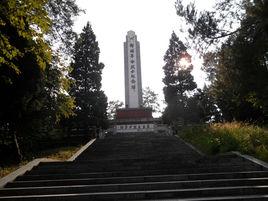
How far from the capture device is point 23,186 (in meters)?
10.4

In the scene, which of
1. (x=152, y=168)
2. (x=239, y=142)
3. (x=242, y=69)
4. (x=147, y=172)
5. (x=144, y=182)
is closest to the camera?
(x=144, y=182)

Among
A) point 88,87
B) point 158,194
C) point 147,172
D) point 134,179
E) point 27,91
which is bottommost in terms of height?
point 158,194

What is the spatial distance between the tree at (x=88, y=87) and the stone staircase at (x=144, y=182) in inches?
962

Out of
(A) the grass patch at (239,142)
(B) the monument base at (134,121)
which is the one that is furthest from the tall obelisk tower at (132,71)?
(A) the grass patch at (239,142)

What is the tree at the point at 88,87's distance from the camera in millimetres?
37250

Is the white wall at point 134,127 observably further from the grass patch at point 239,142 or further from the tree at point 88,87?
the grass patch at point 239,142

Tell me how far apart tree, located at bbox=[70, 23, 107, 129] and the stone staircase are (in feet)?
80.2

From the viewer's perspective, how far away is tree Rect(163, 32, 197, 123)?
50875 mm

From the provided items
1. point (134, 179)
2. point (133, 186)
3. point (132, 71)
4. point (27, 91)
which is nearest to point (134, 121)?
point (132, 71)

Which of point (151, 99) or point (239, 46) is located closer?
point (239, 46)

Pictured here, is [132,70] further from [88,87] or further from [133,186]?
[133,186]

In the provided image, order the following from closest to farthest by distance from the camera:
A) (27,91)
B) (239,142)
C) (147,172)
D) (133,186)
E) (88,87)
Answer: (133,186) < (147,172) < (239,142) < (27,91) < (88,87)

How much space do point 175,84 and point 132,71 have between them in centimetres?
538

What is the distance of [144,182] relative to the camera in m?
10.4
